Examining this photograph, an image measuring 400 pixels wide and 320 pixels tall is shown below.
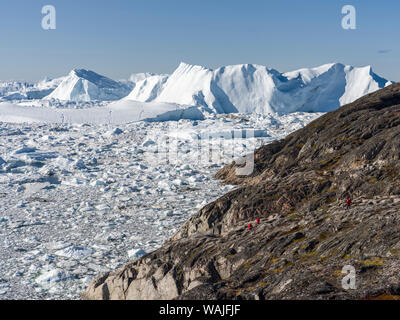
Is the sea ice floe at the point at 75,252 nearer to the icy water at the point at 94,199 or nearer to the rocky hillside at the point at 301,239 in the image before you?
the icy water at the point at 94,199

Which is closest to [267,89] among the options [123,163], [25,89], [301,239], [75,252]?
[123,163]

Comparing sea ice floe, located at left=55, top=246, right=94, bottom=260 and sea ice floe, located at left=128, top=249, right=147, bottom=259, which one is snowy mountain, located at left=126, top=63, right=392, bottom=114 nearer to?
sea ice floe, located at left=55, top=246, right=94, bottom=260

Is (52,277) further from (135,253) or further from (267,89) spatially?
(267,89)

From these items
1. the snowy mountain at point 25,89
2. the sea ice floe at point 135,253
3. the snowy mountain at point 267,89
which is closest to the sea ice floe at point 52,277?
the sea ice floe at point 135,253

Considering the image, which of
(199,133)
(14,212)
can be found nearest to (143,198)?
(14,212)

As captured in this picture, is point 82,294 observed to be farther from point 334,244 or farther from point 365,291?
point 365,291

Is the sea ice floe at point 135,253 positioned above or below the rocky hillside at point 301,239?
below
